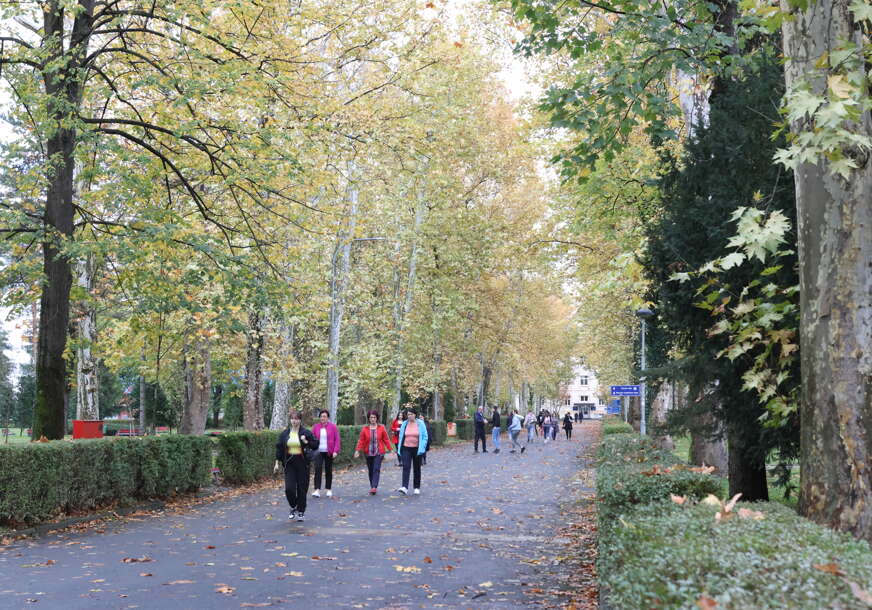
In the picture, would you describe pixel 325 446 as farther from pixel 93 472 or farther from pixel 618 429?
pixel 618 429

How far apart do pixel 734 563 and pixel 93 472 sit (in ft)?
41.5

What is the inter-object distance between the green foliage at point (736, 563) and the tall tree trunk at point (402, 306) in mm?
30421

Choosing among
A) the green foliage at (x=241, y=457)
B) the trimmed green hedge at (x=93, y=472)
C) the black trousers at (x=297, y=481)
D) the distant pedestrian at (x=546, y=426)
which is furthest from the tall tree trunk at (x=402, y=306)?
the black trousers at (x=297, y=481)

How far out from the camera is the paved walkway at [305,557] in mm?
7754

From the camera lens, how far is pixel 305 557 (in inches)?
388

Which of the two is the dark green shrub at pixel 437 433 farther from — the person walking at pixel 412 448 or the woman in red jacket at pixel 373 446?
the person walking at pixel 412 448

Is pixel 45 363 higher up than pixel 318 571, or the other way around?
pixel 45 363

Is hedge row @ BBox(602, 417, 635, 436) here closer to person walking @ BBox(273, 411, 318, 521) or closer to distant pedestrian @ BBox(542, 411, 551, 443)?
distant pedestrian @ BBox(542, 411, 551, 443)

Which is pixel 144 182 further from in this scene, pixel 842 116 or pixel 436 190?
pixel 436 190

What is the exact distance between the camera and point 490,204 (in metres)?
43.3

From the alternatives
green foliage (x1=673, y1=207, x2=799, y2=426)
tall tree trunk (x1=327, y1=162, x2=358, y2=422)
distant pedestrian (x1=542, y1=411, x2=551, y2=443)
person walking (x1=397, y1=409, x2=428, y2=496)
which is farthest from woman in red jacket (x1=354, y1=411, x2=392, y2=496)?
distant pedestrian (x1=542, y1=411, x2=551, y2=443)

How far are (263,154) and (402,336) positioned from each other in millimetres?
21138

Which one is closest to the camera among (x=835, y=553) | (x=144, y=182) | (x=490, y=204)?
(x=835, y=553)

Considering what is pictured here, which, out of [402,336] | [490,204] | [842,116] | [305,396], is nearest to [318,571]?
[842,116]
